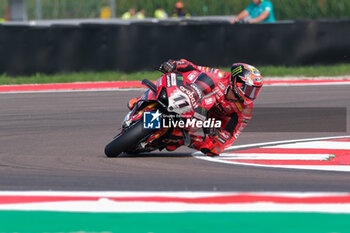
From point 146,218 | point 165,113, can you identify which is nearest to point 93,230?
point 146,218

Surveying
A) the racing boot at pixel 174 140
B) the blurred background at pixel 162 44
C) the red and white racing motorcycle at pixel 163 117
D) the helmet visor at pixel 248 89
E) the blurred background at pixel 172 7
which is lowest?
the blurred background at pixel 172 7

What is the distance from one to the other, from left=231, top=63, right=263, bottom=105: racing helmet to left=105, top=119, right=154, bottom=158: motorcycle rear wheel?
106cm

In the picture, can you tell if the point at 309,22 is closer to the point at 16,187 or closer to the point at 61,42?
the point at 61,42

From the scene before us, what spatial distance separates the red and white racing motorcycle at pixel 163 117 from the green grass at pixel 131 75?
9.13 metres

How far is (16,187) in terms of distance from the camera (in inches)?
277

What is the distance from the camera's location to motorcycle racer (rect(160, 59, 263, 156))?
840 centimetres

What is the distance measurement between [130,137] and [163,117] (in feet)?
1.38

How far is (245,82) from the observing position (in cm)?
836

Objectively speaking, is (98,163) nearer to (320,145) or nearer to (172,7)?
(320,145)

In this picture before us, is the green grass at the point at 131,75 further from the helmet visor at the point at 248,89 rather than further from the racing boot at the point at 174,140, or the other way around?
the helmet visor at the point at 248,89

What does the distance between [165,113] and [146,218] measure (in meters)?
2.64

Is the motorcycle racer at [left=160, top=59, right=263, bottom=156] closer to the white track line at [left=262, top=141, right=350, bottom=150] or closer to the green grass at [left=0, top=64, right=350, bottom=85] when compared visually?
the white track line at [left=262, top=141, right=350, bottom=150]

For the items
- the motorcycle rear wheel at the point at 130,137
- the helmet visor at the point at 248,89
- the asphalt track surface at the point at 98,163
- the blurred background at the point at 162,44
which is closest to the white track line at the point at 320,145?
the asphalt track surface at the point at 98,163

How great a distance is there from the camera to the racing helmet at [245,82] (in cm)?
836
